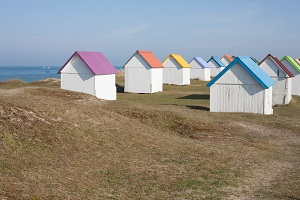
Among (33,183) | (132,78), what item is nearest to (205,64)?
(132,78)

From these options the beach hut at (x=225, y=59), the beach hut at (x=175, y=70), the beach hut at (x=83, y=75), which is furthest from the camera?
the beach hut at (x=225, y=59)

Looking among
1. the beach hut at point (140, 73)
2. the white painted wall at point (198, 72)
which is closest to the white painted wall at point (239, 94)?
the beach hut at point (140, 73)

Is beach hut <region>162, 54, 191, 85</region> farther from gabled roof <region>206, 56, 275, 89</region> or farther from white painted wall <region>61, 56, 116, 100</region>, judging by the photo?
gabled roof <region>206, 56, 275, 89</region>

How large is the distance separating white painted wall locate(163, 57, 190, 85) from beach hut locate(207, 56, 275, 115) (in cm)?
3404

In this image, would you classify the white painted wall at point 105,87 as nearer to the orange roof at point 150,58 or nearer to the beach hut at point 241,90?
the orange roof at point 150,58

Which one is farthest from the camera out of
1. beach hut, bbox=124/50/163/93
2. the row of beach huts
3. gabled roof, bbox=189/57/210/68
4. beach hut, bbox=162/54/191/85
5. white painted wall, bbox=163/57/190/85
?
gabled roof, bbox=189/57/210/68

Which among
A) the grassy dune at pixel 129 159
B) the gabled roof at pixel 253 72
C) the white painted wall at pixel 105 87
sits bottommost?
the grassy dune at pixel 129 159

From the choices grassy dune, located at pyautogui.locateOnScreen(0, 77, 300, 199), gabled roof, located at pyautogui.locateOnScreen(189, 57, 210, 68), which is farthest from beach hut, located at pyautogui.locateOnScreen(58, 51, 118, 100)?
gabled roof, located at pyautogui.locateOnScreen(189, 57, 210, 68)

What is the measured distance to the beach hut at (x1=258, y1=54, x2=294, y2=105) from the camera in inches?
1580

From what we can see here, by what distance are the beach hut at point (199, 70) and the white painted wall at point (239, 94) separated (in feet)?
165

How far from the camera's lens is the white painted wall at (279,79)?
1583 inches

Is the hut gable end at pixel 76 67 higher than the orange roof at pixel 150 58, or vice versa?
the orange roof at pixel 150 58

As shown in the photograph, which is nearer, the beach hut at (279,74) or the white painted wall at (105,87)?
the white painted wall at (105,87)

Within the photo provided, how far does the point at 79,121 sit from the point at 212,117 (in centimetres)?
1234
